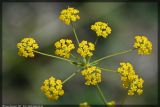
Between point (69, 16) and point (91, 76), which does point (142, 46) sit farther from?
point (69, 16)

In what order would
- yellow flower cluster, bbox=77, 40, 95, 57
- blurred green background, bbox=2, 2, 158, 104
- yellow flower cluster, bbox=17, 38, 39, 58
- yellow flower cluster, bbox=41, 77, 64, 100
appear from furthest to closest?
blurred green background, bbox=2, 2, 158, 104 < yellow flower cluster, bbox=17, 38, 39, 58 < yellow flower cluster, bbox=77, 40, 95, 57 < yellow flower cluster, bbox=41, 77, 64, 100

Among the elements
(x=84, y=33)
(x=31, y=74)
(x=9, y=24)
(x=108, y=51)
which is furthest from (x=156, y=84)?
(x=9, y=24)

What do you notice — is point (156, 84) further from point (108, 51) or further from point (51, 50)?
point (51, 50)

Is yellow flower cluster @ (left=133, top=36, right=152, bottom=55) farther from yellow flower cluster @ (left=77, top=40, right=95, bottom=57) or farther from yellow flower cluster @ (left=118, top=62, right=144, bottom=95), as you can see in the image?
yellow flower cluster @ (left=77, top=40, right=95, bottom=57)

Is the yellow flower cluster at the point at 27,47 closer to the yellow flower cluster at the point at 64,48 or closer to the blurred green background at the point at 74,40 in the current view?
the yellow flower cluster at the point at 64,48

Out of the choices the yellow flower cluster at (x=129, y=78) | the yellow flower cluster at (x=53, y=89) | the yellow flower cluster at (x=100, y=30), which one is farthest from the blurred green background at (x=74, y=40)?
the yellow flower cluster at (x=53, y=89)

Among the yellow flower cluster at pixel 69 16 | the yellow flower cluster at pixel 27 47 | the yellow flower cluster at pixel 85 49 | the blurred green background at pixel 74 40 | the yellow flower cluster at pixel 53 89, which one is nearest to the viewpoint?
the yellow flower cluster at pixel 53 89

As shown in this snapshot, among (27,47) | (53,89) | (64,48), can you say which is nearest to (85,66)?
(64,48)

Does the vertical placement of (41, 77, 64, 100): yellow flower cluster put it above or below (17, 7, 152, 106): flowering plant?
below

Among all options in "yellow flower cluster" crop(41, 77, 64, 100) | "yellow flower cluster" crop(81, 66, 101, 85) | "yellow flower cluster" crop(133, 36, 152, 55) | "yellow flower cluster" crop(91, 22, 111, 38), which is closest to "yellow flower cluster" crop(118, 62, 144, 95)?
"yellow flower cluster" crop(81, 66, 101, 85)
